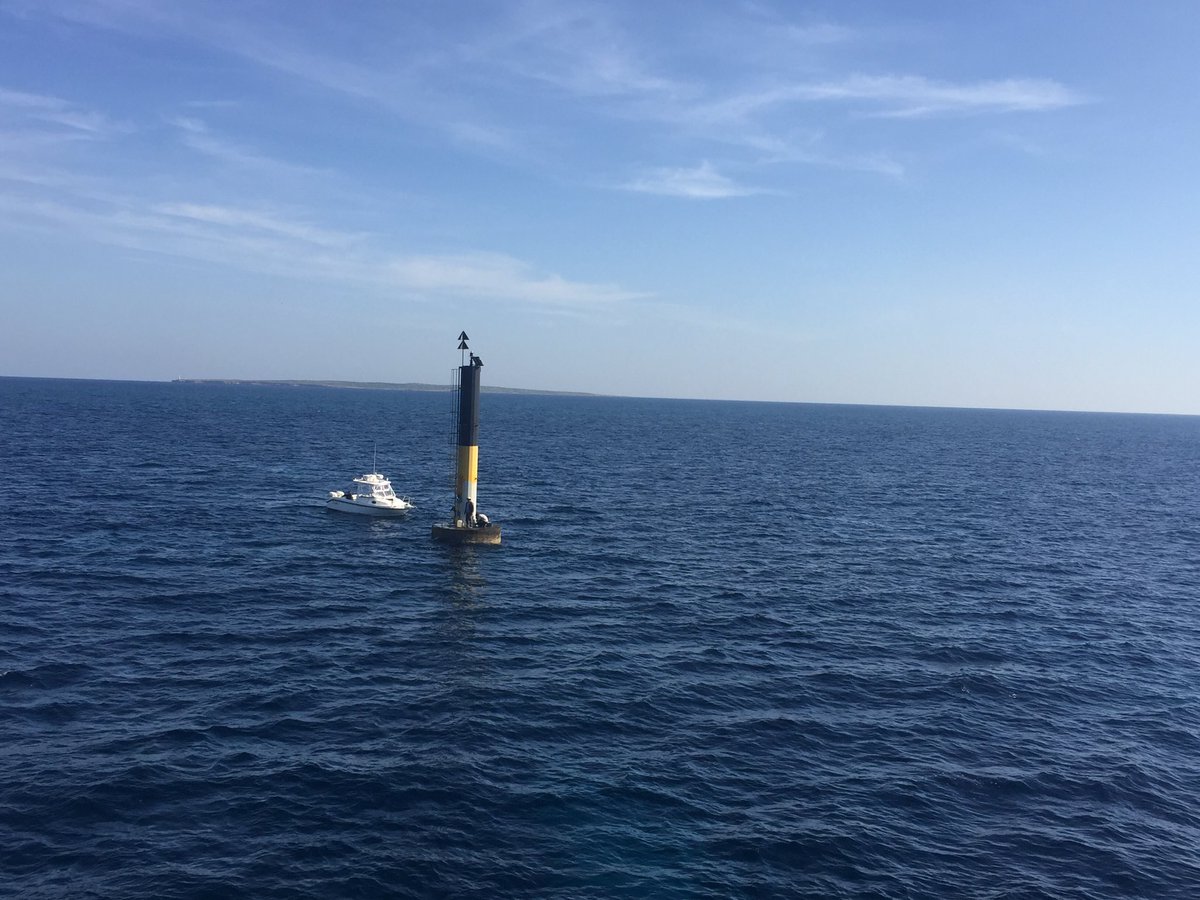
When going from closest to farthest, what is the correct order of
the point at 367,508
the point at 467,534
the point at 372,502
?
the point at 467,534, the point at 367,508, the point at 372,502

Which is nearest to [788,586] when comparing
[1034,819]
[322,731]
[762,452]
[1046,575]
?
[1046,575]

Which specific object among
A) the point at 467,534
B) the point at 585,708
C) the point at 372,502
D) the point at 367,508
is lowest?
the point at 585,708

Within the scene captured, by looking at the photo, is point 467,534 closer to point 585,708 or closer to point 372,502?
point 372,502

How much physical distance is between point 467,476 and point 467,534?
4.45 m

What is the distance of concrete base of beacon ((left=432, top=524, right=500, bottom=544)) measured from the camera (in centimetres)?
6412

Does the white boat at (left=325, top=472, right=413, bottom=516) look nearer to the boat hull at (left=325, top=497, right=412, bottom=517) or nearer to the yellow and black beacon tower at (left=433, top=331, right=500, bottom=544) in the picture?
the boat hull at (left=325, top=497, right=412, bottom=517)

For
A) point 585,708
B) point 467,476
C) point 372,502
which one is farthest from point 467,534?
point 585,708

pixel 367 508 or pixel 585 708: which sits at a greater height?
pixel 367 508

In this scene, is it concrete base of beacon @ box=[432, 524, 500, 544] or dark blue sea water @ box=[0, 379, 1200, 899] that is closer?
dark blue sea water @ box=[0, 379, 1200, 899]

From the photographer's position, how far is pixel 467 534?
6406 centimetres

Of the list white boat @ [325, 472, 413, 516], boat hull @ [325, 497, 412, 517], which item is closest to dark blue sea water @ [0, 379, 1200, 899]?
boat hull @ [325, 497, 412, 517]

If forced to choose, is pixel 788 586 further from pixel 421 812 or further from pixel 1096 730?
pixel 421 812

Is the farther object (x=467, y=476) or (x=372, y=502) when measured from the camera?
(x=372, y=502)

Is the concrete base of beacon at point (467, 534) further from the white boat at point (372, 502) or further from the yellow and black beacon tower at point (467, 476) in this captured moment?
the white boat at point (372, 502)
